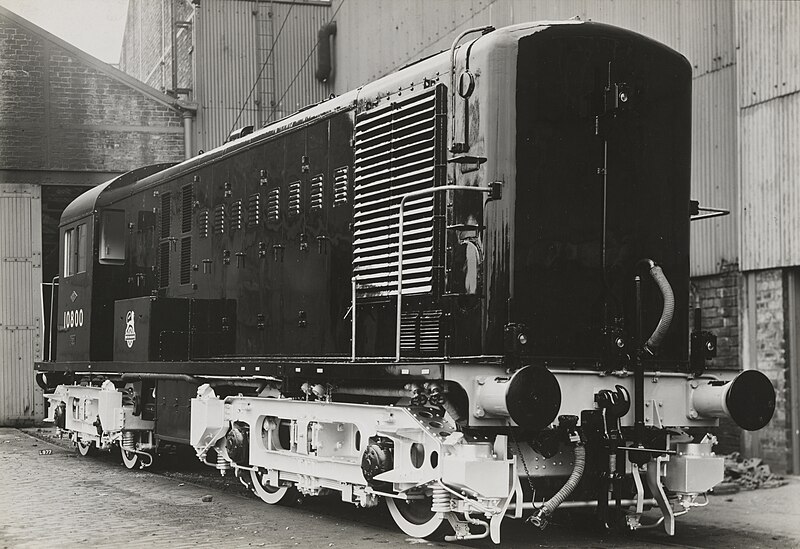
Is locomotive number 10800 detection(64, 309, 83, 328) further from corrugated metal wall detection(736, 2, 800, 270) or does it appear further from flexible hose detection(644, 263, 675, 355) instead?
flexible hose detection(644, 263, 675, 355)

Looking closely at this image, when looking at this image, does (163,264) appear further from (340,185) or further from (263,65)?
(263,65)

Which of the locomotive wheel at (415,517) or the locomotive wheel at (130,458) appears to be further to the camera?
the locomotive wheel at (130,458)

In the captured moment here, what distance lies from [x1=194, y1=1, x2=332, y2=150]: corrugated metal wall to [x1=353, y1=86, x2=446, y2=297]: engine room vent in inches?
549

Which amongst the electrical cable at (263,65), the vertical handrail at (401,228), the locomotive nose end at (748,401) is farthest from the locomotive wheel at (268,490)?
the electrical cable at (263,65)

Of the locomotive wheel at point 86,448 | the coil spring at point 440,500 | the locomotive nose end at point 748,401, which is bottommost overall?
the locomotive wheel at point 86,448

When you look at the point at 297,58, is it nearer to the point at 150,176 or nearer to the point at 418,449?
the point at 150,176

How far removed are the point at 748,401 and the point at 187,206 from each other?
7133 millimetres

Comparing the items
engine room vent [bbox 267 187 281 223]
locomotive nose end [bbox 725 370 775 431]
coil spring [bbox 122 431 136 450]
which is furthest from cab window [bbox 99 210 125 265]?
locomotive nose end [bbox 725 370 775 431]

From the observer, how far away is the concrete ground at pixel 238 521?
7.78 meters

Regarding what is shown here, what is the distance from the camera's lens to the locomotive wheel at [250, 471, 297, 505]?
9625mm

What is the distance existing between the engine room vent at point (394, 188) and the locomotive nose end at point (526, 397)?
114 cm

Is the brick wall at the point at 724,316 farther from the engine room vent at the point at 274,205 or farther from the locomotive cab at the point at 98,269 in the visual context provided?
the locomotive cab at the point at 98,269

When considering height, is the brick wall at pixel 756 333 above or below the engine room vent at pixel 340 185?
below

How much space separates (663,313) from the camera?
786 centimetres
